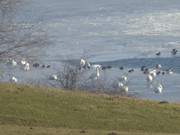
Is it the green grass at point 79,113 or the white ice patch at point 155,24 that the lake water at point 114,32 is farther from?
the green grass at point 79,113

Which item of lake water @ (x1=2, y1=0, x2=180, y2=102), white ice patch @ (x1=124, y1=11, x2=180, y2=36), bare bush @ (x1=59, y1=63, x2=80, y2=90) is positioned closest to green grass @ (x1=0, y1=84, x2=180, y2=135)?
lake water @ (x1=2, y1=0, x2=180, y2=102)

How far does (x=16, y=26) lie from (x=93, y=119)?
8.60 meters

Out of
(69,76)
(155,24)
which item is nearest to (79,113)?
(69,76)

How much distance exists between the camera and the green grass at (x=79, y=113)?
16062 mm

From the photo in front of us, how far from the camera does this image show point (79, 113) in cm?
1706

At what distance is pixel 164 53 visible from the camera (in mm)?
38906

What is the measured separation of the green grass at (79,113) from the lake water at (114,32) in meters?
10.2

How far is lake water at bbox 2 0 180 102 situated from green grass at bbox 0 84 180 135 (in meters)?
10.2

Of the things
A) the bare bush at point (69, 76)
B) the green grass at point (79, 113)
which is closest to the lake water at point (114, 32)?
the bare bush at point (69, 76)

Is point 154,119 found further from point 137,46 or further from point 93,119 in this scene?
point 137,46

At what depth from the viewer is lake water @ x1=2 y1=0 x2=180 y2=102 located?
34.8 m

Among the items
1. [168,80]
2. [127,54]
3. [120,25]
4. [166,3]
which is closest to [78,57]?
[127,54]

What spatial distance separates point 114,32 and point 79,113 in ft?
93.6

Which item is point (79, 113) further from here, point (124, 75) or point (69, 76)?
point (69, 76)
